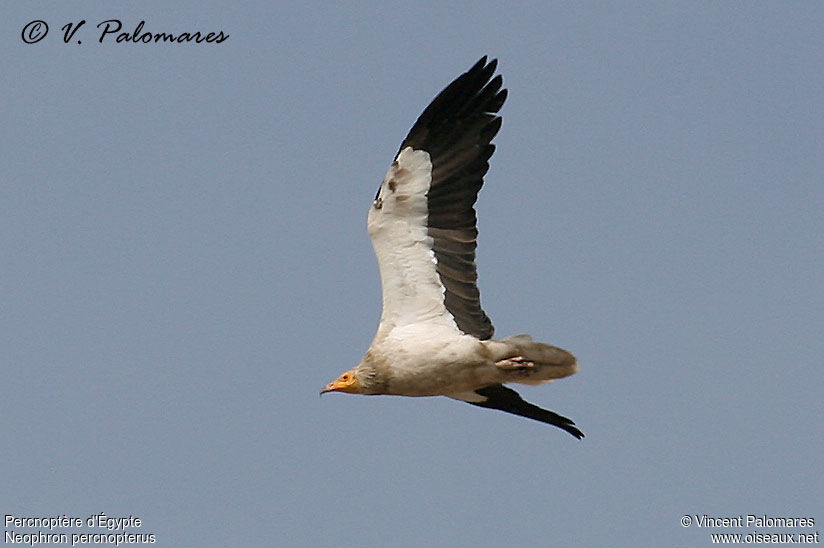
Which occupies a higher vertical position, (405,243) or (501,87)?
(501,87)

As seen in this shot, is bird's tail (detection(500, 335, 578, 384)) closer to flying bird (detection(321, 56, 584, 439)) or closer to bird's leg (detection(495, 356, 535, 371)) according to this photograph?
bird's leg (detection(495, 356, 535, 371))

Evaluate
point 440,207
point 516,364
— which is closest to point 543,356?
point 516,364

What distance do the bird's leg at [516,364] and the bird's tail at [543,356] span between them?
3cm

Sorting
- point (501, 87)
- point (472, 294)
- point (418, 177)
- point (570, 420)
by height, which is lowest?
point (570, 420)

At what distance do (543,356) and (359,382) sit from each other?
1855 mm

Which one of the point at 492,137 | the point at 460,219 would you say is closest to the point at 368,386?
the point at 460,219

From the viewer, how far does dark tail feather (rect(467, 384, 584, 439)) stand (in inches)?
571

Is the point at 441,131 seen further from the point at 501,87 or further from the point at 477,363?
Result: the point at 477,363

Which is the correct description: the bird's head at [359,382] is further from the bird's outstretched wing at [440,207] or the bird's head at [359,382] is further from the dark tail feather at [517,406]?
the dark tail feather at [517,406]

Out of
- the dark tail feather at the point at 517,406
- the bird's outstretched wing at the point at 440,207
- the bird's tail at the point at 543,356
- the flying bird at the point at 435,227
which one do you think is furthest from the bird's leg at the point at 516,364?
the dark tail feather at the point at 517,406

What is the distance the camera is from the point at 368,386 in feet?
44.5

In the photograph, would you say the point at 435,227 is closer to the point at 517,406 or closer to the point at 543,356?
the point at 543,356

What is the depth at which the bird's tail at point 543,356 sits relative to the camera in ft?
42.7

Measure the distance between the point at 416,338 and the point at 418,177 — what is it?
1.55 meters
